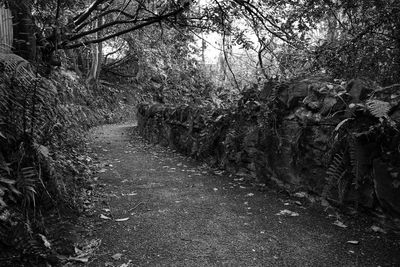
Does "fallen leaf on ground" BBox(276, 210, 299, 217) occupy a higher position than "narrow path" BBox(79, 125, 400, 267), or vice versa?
"fallen leaf on ground" BBox(276, 210, 299, 217)

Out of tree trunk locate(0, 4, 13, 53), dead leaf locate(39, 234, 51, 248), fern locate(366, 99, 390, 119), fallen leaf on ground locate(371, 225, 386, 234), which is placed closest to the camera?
dead leaf locate(39, 234, 51, 248)

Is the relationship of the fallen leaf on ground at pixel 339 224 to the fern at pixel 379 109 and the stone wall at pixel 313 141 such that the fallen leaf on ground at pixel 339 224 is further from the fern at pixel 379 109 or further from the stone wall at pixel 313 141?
the fern at pixel 379 109

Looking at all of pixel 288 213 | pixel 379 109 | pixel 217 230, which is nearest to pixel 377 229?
pixel 288 213

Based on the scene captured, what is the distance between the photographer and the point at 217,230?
3480 mm

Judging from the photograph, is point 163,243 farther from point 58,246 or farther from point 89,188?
point 89,188

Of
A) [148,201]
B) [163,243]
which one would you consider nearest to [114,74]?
[148,201]

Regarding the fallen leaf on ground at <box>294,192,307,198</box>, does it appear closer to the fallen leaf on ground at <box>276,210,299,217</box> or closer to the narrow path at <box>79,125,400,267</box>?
the narrow path at <box>79,125,400,267</box>

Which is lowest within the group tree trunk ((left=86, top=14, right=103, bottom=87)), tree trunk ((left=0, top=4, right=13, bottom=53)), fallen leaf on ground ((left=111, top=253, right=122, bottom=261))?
fallen leaf on ground ((left=111, top=253, right=122, bottom=261))

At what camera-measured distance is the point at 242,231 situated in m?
3.45

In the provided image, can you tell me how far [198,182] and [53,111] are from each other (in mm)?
2868

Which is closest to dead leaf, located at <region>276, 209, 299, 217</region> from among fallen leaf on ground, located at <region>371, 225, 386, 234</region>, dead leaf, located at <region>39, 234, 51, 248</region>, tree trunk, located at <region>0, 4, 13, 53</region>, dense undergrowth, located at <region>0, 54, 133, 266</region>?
fallen leaf on ground, located at <region>371, 225, 386, 234</region>

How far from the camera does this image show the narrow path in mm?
2846

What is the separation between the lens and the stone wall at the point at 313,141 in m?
3.29

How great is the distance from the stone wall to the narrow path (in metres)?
0.35
